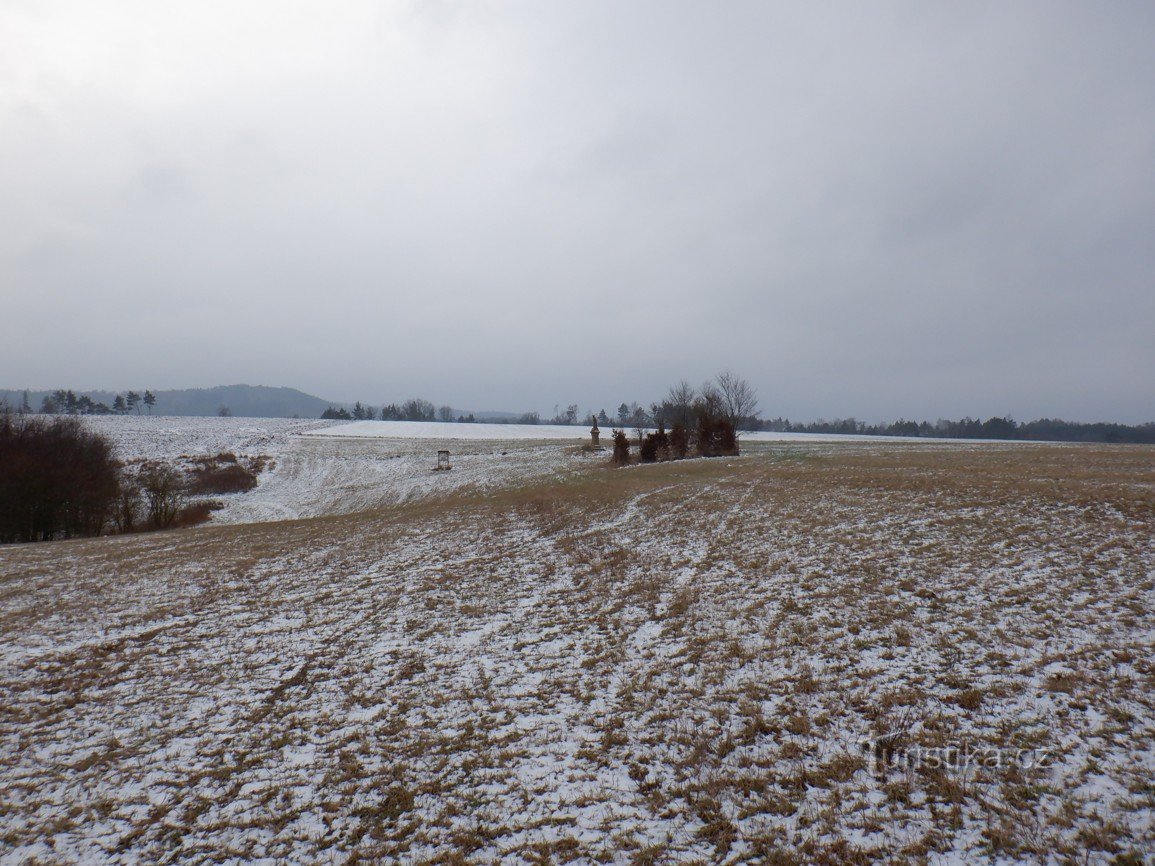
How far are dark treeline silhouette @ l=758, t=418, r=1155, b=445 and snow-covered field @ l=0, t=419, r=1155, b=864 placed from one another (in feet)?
369

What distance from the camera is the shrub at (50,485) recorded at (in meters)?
29.5

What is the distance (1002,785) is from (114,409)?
691 ft

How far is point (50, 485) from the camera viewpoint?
30.3m

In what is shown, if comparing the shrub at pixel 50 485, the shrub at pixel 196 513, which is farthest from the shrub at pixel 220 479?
the shrub at pixel 50 485

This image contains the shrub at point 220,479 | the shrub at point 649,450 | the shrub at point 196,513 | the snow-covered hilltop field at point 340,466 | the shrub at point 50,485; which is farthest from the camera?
the shrub at point 220,479

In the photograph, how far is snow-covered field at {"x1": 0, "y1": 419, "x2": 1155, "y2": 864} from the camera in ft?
16.2

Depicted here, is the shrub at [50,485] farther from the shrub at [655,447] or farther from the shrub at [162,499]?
the shrub at [655,447]

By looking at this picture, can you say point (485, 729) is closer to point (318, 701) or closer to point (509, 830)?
point (509, 830)

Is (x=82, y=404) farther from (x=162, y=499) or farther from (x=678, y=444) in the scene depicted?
(x=678, y=444)

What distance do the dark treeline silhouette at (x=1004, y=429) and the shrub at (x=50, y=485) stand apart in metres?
126

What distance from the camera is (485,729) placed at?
265 inches

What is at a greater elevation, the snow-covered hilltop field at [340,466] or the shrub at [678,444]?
the shrub at [678,444]

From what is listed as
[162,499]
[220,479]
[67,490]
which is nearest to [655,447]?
[162,499]

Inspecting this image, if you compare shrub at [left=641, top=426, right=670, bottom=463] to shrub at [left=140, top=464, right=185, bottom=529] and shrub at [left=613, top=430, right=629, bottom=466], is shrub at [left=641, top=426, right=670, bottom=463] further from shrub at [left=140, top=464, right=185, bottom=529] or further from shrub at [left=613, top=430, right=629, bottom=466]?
shrub at [left=140, top=464, right=185, bottom=529]
